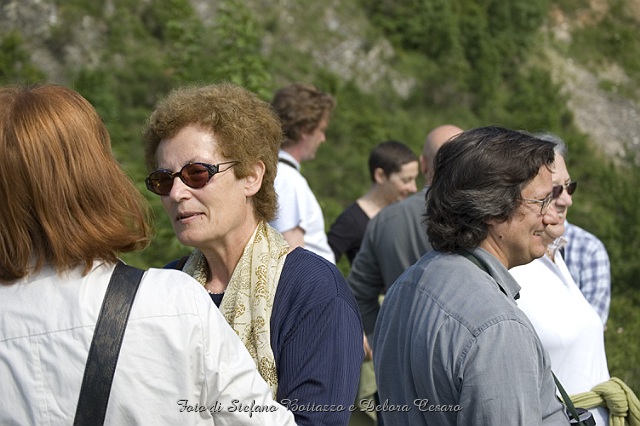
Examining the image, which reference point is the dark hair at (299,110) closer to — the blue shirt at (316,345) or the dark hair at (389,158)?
the dark hair at (389,158)

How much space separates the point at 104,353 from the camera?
1.67 metres

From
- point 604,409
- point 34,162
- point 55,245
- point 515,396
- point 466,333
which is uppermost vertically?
point 34,162

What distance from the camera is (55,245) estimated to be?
5.74ft

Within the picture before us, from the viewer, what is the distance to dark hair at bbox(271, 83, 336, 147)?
5008 millimetres

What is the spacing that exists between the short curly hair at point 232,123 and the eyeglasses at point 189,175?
0.07 m

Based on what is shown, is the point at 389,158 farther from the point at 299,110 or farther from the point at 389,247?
the point at 389,247

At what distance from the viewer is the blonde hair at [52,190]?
1746mm

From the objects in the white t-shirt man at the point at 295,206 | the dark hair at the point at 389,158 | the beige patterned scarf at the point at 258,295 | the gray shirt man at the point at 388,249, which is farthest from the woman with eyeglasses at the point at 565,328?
the dark hair at the point at 389,158

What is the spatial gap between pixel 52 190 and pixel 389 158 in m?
4.58

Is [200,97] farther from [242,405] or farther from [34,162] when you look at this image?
[242,405]

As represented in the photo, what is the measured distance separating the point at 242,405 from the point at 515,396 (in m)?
0.79

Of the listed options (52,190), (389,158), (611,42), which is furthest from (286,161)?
(611,42)

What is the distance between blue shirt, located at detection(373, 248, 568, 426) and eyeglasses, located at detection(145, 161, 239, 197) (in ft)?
2.31

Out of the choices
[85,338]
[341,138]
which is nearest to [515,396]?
[85,338]
